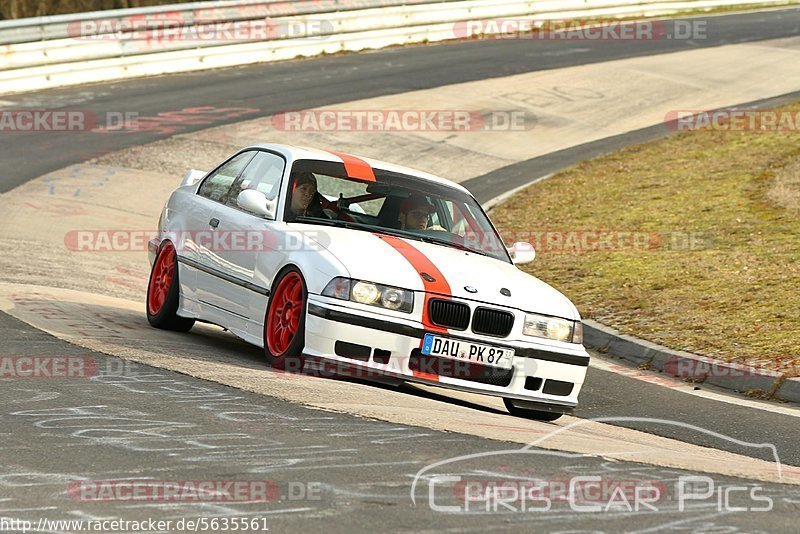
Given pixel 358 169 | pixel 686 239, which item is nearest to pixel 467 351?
pixel 358 169

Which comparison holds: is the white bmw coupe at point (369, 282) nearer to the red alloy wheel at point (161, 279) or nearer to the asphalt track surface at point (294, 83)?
the red alloy wheel at point (161, 279)

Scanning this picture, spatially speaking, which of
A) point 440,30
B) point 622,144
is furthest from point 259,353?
point 440,30

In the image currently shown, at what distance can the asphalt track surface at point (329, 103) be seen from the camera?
19.0 feet

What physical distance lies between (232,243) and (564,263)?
21.1ft

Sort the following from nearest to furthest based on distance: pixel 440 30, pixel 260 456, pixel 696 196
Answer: pixel 260 456
pixel 696 196
pixel 440 30

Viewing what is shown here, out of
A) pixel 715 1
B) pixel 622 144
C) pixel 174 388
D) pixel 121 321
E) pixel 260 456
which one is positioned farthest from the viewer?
pixel 715 1

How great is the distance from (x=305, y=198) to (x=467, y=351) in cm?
192

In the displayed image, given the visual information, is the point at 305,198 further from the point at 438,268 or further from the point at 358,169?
the point at 438,268

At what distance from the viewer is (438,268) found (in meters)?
8.70

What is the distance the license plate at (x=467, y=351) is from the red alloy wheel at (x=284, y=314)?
0.86 metres

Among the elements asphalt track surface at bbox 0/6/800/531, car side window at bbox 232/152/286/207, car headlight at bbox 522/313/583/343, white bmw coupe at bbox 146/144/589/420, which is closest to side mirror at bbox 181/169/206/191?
white bmw coupe at bbox 146/144/589/420

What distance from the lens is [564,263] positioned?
50.5ft

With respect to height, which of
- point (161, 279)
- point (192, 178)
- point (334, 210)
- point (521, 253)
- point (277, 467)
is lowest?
point (277, 467)

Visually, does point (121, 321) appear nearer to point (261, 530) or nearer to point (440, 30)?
point (261, 530)
